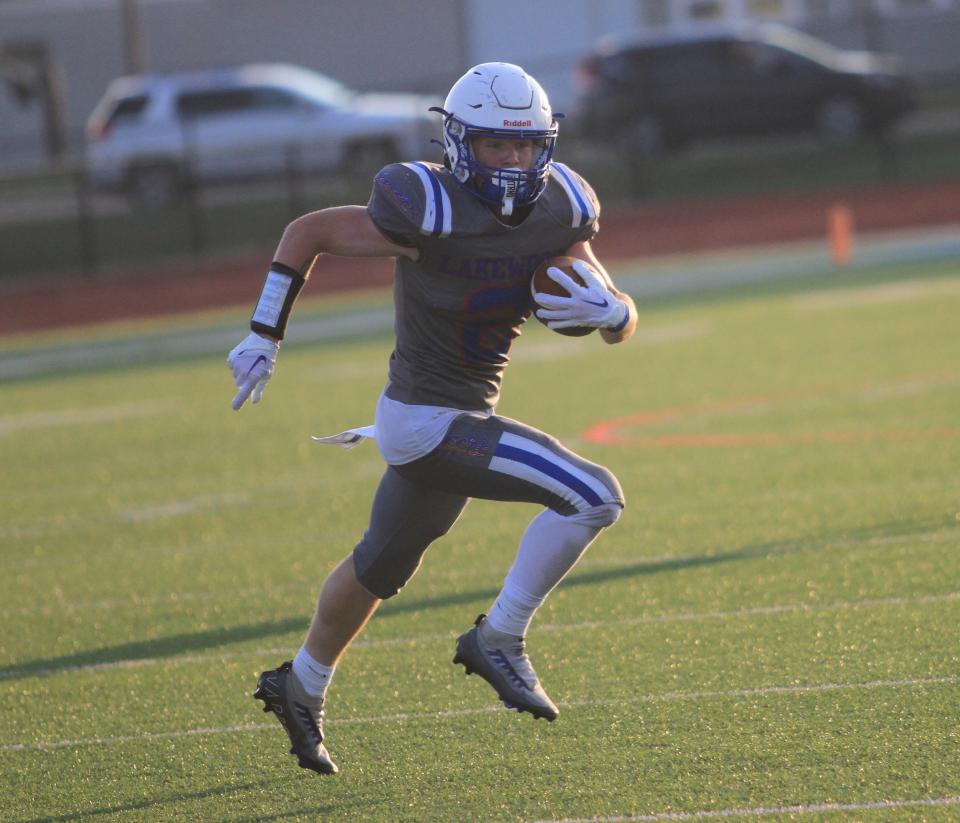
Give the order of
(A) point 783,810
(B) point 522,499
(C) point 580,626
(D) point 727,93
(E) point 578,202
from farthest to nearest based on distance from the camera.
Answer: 1. (D) point 727,93
2. (C) point 580,626
3. (E) point 578,202
4. (B) point 522,499
5. (A) point 783,810

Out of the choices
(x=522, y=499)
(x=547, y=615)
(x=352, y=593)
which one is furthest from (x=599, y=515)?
(x=547, y=615)

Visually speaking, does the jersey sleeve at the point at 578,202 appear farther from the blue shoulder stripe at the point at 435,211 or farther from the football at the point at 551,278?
the blue shoulder stripe at the point at 435,211

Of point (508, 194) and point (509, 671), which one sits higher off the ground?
point (508, 194)

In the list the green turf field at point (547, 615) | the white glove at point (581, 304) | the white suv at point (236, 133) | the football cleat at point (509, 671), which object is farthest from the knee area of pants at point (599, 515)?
the white suv at point (236, 133)

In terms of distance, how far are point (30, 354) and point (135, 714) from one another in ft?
39.4

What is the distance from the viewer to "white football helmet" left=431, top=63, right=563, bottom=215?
419cm

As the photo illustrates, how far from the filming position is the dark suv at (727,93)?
2509 centimetres

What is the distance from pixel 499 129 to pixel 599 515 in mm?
1057

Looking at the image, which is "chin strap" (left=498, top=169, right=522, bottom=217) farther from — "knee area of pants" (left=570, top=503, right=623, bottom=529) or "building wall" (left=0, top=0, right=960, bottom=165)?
"building wall" (left=0, top=0, right=960, bottom=165)

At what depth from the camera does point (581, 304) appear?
4.13 m

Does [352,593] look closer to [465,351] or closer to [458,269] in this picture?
[465,351]

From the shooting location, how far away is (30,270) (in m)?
23.8

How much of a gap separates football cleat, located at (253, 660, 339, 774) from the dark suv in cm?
2187

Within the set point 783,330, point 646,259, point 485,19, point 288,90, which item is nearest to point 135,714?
point 783,330
